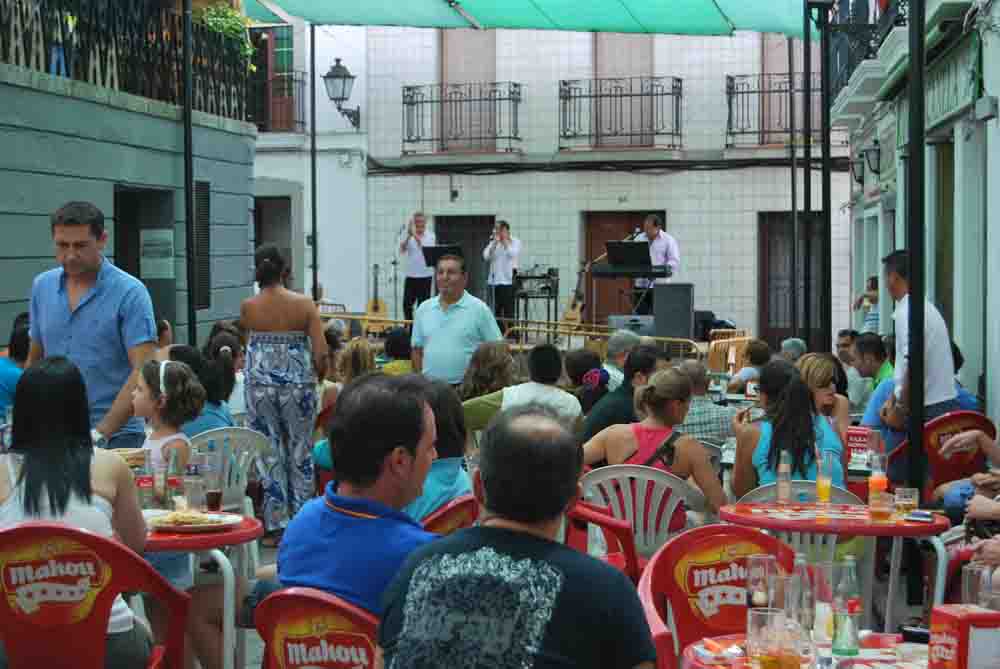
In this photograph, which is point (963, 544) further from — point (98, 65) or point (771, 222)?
point (771, 222)

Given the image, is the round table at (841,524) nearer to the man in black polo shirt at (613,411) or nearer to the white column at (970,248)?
the man in black polo shirt at (613,411)

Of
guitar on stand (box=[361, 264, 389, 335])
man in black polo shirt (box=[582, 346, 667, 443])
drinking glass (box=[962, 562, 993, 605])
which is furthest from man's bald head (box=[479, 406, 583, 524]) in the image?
guitar on stand (box=[361, 264, 389, 335])

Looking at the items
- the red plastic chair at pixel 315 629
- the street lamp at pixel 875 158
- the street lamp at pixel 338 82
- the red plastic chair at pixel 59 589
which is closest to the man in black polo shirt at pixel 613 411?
the red plastic chair at pixel 59 589

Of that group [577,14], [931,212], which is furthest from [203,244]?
[931,212]

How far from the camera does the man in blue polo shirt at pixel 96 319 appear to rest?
7.23 m

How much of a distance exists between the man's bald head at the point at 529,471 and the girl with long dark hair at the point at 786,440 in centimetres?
429

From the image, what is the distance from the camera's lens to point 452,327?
10.4 meters

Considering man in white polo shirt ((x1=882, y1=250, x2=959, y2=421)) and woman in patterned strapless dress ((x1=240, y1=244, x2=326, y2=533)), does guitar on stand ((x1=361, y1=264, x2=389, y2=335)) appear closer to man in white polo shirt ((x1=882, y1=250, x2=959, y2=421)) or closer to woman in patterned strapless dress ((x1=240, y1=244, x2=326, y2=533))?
woman in patterned strapless dress ((x1=240, y1=244, x2=326, y2=533))

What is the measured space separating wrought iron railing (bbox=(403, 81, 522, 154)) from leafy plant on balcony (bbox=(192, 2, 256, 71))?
40.4 ft

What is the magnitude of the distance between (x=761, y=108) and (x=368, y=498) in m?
25.8

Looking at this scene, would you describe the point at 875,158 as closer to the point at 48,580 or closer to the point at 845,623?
the point at 845,623

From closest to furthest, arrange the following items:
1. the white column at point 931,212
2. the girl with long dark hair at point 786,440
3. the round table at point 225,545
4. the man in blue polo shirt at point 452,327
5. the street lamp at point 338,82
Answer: the round table at point 225,545
the girl with long dark hair at point 786,440
the man in blue polo shirt at point 452,327
the white column at point 931,212
the street lamp at point 338,82

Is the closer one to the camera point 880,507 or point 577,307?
point 880,507

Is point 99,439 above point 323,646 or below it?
above
